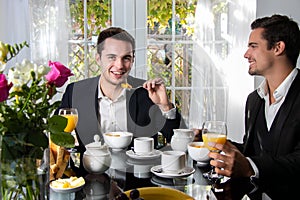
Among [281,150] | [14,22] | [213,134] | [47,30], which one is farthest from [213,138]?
[14,22]

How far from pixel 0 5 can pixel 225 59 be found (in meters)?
1.55

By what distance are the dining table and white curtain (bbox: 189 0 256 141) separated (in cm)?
136

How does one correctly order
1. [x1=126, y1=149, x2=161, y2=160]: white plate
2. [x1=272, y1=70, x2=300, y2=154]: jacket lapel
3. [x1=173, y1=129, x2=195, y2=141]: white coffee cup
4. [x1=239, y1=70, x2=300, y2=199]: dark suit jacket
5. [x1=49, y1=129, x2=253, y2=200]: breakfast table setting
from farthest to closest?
[x1=272, y1=70, x2=300, y2=154]: jacket lapel, [x1=173, y1=129, x2=195, y2=141]: white coffee cup, [x1=126, y1=149, x2=161, y2=160]: white plate, [x1=239, y1=70, x2=300, y2=199]: dark suit jacket, [x1=49, y1=129, x2=253, y2=200]: breakfast table setting

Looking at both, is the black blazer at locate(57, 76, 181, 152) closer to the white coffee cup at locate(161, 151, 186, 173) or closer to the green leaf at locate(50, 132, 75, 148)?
the white coffee cup at locate(161, 151, 186, 173)

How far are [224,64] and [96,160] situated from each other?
1.72 metres

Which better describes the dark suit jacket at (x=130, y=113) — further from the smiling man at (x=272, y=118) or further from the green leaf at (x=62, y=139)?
the green leaf at (x=62, y=139)

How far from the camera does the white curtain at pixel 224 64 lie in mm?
2914

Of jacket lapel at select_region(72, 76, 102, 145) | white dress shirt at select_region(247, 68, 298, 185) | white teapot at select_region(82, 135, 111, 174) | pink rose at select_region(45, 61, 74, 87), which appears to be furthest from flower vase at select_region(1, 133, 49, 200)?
white dress shirt at select_region(247, 68, 298, 185)

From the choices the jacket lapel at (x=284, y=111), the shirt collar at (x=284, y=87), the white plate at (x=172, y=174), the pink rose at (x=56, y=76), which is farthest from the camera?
the shirt collar at (x=284, y=87)

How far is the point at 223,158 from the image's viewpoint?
5.02 feet

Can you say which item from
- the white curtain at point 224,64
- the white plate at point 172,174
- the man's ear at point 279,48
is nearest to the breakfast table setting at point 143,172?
the white plate at point 172,174

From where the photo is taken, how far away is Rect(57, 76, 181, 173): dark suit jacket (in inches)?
82.2

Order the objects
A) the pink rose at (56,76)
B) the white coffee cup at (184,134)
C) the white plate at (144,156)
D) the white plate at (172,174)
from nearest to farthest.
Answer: the pink rose at (56,76)
the white plate at (172,174)
the white plate at (144,156)
the white coffee cup at (184,134)

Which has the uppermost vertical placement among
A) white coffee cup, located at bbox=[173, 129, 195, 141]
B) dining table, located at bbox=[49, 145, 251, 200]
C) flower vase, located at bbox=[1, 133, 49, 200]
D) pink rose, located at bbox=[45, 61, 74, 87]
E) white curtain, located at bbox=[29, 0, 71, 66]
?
white curtain, located at bbox=[29, 0, 71, 66]
